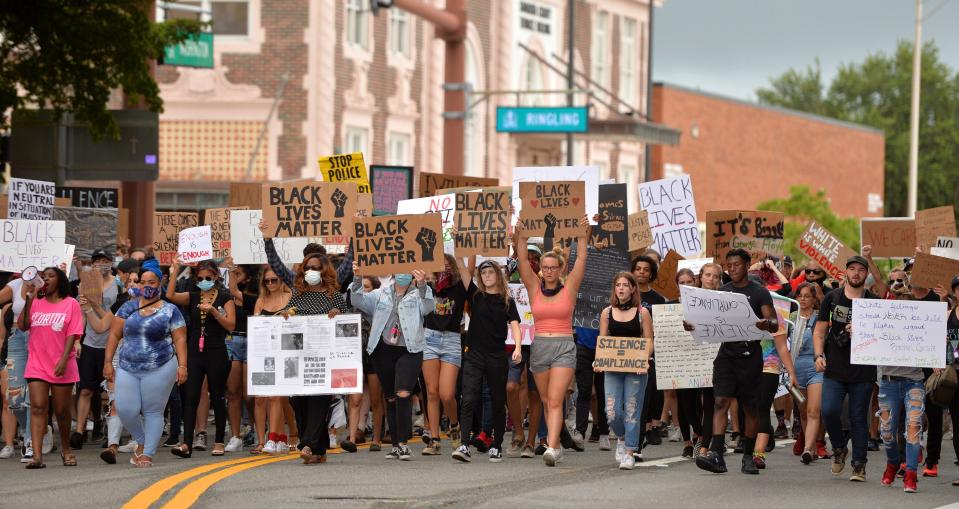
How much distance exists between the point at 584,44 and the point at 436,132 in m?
10.5

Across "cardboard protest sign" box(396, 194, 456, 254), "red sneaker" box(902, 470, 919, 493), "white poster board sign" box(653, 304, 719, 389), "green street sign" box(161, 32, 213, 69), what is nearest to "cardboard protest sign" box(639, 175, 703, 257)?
"cardboard protest sign" box(396, 194, 456, 254)

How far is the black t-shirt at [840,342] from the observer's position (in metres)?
13.9

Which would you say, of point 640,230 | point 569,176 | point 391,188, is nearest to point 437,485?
point 569,176

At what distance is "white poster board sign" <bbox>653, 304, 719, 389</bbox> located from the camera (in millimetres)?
15156

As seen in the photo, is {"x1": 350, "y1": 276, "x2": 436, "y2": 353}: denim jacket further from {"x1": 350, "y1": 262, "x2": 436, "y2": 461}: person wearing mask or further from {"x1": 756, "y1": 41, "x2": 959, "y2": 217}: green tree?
{"x1": 756, "y1": 41, "x2": 959, "y2": 217}: green tree

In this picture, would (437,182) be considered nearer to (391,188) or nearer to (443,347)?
(391,188)

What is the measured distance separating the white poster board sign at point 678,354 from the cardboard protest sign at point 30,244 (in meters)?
5.14

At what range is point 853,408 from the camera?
1395 centimetres

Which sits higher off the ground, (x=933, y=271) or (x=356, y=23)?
(x=356, y=23)

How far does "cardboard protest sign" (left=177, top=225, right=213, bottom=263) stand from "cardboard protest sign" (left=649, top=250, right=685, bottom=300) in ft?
14.4

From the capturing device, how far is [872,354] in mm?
13570

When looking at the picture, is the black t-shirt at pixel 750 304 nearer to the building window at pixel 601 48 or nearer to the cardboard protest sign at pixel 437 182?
the cardboard protest sign at pixel 437 182

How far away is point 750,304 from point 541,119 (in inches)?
907

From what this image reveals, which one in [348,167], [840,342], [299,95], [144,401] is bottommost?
[144,401]
